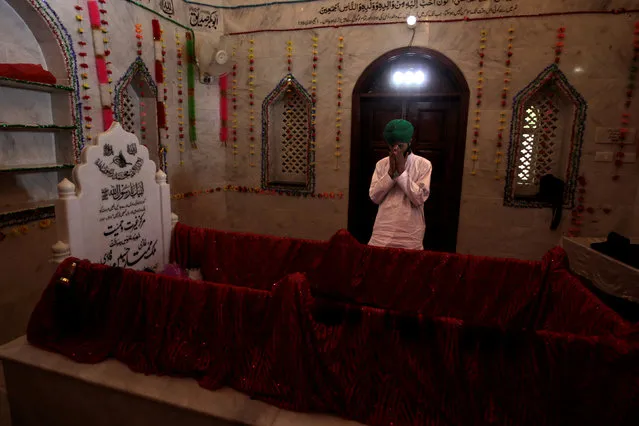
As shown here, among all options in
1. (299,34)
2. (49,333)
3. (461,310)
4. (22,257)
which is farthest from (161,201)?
(299,34)

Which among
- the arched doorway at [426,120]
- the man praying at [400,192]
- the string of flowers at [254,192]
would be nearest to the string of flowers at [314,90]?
the arched doorway at [426,120]

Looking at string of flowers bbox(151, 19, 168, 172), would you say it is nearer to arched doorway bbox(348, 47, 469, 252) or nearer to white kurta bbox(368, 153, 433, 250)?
arched doorway bbox(348, 47, 469, 252)

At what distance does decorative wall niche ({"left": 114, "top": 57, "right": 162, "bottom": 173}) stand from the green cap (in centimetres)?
240

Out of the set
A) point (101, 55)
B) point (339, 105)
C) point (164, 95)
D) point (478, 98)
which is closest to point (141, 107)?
point (164, 95)

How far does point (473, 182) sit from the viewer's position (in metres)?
3.81

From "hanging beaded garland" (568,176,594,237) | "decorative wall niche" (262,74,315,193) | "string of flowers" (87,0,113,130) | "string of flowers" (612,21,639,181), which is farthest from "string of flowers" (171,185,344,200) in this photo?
"string of flowers" (612,21,639,181)

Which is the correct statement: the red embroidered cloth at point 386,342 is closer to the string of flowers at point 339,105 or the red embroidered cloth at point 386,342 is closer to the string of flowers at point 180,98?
the string of flowers at point 339,105

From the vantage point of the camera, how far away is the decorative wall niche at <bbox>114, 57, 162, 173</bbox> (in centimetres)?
344

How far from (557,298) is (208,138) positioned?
12.4ft

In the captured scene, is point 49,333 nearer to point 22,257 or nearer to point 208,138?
point 22,257

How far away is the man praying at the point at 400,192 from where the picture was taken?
7.76 feet

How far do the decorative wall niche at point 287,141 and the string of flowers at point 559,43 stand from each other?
94.1 inches

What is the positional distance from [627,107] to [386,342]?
3.57 metres

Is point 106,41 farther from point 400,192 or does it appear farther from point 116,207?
point 400,192
